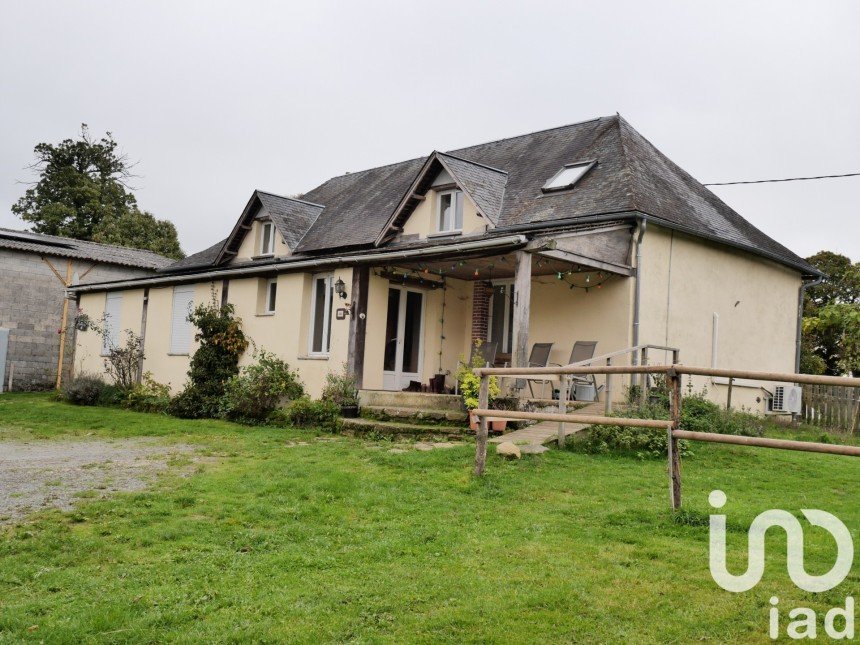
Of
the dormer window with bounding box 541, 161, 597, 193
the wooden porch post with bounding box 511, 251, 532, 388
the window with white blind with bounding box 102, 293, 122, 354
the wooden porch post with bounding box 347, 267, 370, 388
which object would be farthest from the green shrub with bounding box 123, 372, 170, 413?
the dormer window with bounding box 541, 161, 597, 193

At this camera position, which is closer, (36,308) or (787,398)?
(787,398)

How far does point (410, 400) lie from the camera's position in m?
13.0

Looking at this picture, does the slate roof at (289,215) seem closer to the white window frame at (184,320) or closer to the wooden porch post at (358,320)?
the white window frame at (184,320)

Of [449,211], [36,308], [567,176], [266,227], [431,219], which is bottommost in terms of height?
[36,308]

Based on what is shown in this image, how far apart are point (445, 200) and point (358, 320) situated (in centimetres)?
341

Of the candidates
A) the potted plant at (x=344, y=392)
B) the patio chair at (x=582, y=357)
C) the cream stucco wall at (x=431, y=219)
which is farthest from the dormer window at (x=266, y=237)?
the patio chair at (x=582, y=357)

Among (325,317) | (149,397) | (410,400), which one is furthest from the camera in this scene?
(149,397)

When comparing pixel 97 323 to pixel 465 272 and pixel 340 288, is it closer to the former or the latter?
pixel 340 288

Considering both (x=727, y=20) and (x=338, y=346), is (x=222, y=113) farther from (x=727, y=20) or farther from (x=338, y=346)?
(x=727, y=20)

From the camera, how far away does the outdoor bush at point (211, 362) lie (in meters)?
15.6

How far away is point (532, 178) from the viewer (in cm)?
1586

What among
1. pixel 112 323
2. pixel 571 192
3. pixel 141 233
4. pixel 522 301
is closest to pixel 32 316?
pixel 112 323

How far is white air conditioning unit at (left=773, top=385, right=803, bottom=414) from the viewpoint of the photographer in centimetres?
1518

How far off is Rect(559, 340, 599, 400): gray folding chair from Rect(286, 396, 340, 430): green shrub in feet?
13.3
